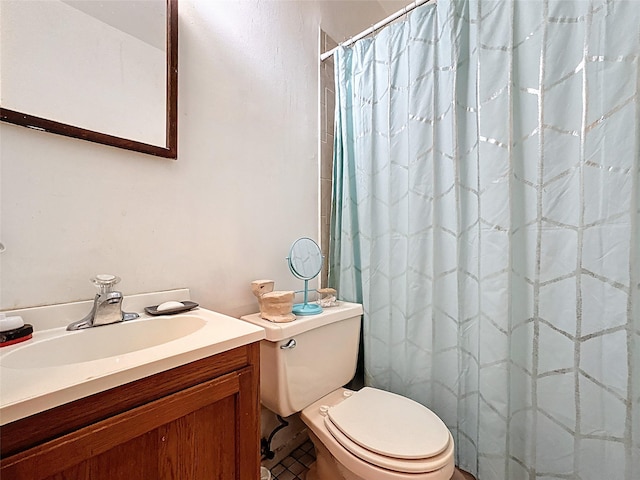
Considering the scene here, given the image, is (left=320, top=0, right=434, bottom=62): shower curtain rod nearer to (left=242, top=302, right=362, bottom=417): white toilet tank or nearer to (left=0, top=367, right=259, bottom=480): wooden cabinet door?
(left=242, top=302, right=362, bottom=417): white toilet tank

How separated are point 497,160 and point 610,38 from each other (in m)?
0.39

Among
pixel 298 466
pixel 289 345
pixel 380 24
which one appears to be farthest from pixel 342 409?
pixel 380 24

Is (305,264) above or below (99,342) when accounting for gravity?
above

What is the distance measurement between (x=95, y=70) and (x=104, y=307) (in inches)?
24.7

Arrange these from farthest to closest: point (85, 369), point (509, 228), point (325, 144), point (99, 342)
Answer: point (325, 144) < point (509, 228) < point (99, 342) < point (85, 369)

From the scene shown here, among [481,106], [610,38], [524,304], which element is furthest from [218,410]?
[610,38]

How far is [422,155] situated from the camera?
117 cm

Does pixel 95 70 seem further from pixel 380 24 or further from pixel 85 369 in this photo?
pixel 380 24

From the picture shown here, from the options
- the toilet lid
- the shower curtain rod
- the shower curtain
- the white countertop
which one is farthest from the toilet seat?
the shower curtain rod

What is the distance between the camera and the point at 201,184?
1.03 metres

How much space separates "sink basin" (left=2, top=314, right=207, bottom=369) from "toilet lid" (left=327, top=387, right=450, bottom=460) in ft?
1.79

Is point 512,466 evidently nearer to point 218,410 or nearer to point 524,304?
point 524,304

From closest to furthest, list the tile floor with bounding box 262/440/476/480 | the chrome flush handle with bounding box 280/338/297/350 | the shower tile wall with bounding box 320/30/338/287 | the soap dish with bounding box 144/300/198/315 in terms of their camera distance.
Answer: the soap dish with bounding box 144/300/198/315 → the chrome flush handle with bounding box 280/338/297/350 → the tile floor with bounding box 262/440/476/480 → the shower tile wall with bounding box 320/30/338/287

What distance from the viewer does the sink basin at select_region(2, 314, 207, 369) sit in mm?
632
